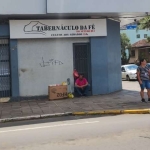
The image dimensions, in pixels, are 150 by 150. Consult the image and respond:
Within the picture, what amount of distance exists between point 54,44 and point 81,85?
92.0 inches

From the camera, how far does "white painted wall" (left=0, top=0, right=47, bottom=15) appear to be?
1334 centimetres

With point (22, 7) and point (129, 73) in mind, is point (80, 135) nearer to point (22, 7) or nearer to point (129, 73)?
point (22, 7)

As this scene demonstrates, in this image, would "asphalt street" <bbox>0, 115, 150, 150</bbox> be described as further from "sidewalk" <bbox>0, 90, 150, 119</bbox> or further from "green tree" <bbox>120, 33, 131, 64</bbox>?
"green tree" <bbox>120, 33, 131, 64</bbox>

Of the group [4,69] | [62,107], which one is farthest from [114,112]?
[4,69]

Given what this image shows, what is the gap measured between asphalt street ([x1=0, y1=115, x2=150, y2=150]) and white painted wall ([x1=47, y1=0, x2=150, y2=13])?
6.01 meters

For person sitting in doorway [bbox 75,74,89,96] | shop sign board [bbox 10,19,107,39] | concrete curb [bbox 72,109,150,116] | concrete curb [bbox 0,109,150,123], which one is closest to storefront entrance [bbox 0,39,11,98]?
shop sign board [bbox 10,19,107,39]

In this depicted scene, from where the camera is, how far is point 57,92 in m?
14.2

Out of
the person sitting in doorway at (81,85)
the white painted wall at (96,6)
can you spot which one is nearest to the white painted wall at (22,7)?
the white painted wall at (96,6)

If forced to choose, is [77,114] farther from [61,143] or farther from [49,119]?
[61,143]

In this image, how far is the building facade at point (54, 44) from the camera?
13.9 meters

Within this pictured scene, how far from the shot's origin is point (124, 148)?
5.73 m

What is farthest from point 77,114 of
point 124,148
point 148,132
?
point 124,148

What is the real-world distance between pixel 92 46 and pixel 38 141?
9144mm

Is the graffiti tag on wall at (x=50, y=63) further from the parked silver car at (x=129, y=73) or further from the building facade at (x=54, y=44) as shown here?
the parked silver car at (x=129, y=73)
